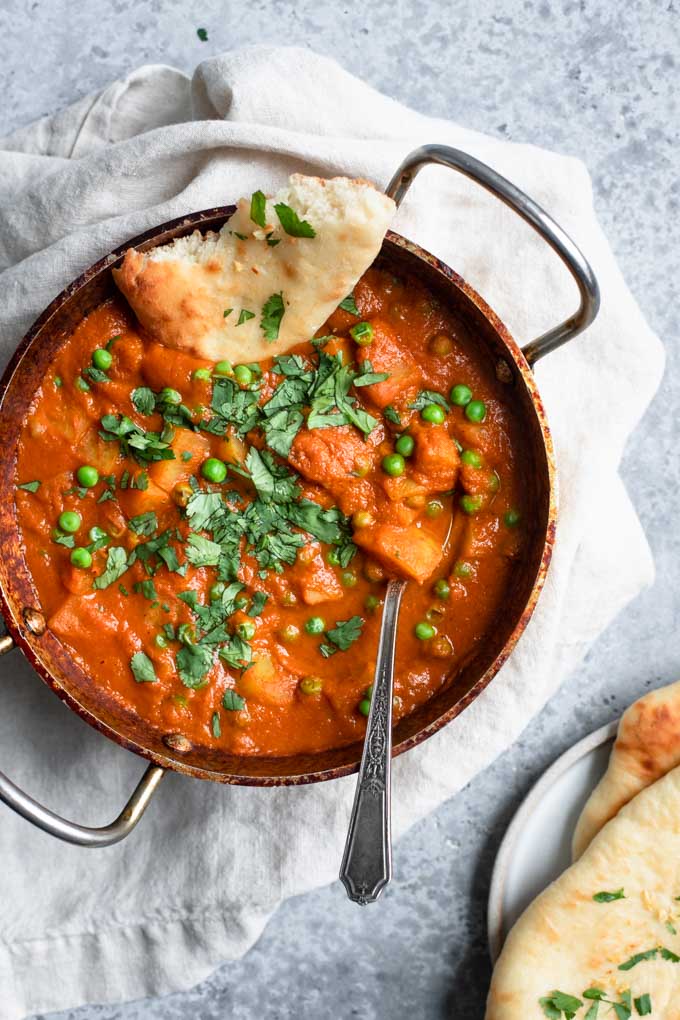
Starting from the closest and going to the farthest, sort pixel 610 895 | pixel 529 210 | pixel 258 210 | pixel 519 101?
pixel 529 210 < pixel 258 210 < pixel 610 895 < pixel 519 101

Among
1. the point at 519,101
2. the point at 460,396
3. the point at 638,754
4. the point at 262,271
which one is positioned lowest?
the point at 638,754

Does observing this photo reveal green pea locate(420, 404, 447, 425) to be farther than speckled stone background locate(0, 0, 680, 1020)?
No

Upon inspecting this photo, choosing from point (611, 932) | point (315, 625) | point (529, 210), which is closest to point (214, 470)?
point (315, 625)

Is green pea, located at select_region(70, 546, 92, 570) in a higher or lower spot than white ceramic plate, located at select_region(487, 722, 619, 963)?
higher

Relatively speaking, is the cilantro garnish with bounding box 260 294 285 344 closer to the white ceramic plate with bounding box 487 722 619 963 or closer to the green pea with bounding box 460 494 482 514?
the green pea with bounding box 460 494 482 514

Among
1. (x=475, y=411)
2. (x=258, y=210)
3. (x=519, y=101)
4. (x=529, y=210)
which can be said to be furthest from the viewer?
(x=519, y=101)

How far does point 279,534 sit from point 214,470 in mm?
325

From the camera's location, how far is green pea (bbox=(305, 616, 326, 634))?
3.70 metres

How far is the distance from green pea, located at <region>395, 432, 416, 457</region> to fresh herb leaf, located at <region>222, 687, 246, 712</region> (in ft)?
3.51

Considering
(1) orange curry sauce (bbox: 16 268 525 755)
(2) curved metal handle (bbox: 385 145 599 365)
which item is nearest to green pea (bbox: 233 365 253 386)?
(1) orange curry sauce (bbox: 16 268 525 755)

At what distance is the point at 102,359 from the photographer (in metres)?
3.64

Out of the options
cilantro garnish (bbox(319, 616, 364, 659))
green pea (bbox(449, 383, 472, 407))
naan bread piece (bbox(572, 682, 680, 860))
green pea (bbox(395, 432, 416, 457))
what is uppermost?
green pea (bbox(449, 383, 472, 407))

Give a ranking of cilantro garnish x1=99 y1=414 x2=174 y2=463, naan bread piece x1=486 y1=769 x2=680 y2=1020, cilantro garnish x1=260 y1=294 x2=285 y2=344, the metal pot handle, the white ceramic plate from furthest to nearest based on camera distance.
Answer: the white ceramic plate
naan bread piece x1=486 y1=769 x2=680 y2=1020
cilantro garnish x1=99 y1=414 x2=174 y2=463
cilantro garnish x1=260 y1=294 x2=285 y2=344
the metal pot handle

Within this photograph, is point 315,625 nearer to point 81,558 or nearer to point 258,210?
point 81,558
